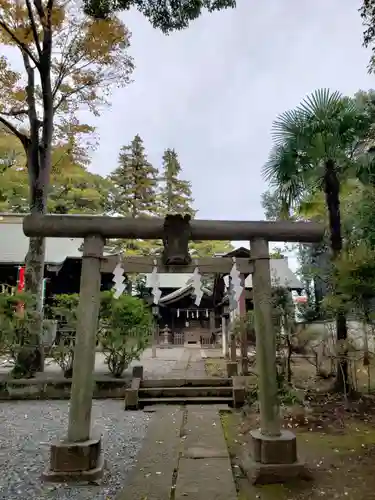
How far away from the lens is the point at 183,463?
13.9 ft

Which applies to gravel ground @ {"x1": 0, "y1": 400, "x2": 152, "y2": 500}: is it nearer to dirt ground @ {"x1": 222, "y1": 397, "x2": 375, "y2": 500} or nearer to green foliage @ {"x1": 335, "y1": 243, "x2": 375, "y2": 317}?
dirt ground @ {"x1": 222, "y1": 397, "x2": 375, "y2": 500}

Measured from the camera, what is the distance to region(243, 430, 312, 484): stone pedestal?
372cm

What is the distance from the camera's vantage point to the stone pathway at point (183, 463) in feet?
11.3

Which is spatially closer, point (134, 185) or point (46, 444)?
point (46, 444)

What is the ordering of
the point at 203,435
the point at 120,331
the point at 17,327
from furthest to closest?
the point at 17,327, the point at 120,331, the point at 203,435

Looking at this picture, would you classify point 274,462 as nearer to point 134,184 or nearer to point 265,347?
point 265,347

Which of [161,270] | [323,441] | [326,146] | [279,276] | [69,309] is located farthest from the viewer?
[279,276]

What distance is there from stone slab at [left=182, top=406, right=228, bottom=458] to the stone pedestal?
73cm

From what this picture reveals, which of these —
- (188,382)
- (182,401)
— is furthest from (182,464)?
(188,382)

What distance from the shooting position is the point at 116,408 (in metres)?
7.57

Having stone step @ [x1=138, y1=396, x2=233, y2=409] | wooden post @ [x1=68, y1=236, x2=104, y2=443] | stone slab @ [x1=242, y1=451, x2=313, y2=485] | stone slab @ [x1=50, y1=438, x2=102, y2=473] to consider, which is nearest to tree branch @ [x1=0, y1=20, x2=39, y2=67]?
wooden post @ [x1=68, y1=236, x2=104, y2=443]

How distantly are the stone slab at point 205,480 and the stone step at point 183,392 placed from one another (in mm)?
3775

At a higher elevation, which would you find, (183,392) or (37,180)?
(37,180)

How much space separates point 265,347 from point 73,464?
2303 mm
